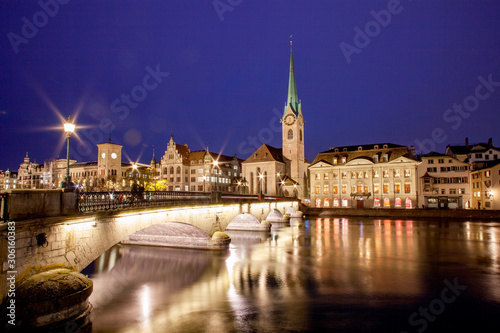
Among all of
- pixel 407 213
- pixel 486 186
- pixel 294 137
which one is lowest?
pixel 407 213

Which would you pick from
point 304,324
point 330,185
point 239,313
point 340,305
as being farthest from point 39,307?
point 330,185

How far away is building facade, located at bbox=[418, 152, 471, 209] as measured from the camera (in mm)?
71812

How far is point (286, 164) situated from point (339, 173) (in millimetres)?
17610

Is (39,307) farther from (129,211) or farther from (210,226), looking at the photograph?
(210,226)

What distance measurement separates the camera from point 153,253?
30.5m

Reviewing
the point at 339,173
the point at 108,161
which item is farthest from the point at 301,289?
the point at 108,161

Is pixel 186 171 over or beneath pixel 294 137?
beneath

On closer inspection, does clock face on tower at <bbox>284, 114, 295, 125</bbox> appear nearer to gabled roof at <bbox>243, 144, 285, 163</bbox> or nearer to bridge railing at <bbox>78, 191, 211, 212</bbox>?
gabled roof at <bbox>243, 144, 285, 163</bbox>

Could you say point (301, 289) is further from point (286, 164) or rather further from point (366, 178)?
point (286, 164)

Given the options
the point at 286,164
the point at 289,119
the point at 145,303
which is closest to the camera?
the point at 145,303

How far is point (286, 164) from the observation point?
312ft

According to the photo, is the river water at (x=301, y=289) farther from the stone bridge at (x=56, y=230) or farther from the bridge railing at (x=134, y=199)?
the bridge railing at (x=134, y=199)

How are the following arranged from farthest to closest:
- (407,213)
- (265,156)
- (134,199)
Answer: (265,156) < (407,213) < (134,199)

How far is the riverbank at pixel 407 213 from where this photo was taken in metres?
59.4
